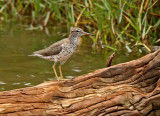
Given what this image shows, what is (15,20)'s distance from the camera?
1538 cm

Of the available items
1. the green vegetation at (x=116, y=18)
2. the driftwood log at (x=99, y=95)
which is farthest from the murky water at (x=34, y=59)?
the driftwood log at (x=99, y=95)

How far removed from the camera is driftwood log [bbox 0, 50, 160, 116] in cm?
527

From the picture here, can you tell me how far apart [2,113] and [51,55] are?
230 centimetres

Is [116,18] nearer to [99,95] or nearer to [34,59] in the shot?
[34,59]

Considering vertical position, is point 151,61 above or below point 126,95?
above

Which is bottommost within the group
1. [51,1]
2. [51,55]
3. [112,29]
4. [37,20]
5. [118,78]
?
[118,78]

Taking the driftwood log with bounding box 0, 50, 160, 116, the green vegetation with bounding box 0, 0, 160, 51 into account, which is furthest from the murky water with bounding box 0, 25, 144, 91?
the driftwood log with bounding box 0, 50, 160, 116

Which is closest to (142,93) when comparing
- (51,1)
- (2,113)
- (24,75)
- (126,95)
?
(126,95)

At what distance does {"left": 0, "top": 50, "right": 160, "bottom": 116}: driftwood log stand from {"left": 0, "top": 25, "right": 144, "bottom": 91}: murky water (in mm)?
2047

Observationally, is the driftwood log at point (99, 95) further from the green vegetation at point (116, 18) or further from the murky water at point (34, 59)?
the green vegetation at point (116, 18)

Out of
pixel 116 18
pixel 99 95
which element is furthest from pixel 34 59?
pixel 99 95

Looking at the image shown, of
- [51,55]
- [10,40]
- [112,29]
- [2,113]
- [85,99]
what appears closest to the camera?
[2,113]

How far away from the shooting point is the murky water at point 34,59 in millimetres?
8055

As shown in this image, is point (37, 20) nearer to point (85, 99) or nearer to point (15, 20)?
point (15, 20)
